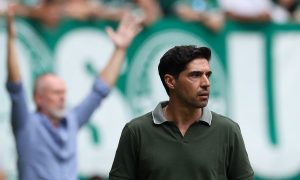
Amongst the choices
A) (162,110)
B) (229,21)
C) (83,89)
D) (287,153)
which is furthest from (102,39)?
(162,110)

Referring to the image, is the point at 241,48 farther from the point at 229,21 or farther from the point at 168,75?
the point at 168,75

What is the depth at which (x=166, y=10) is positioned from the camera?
527 inches

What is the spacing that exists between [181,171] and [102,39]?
6.02 meters

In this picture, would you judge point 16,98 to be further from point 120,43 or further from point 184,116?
point 184,116

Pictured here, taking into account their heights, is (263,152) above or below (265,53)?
below

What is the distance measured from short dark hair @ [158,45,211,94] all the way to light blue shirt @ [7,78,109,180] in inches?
90.0

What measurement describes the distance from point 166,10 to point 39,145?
4836 mm

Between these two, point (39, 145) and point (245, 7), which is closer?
point (39, 145)

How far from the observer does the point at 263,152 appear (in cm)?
1336

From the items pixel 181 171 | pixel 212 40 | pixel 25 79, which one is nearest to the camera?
pixel 181 171

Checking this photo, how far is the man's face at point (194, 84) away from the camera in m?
6.66

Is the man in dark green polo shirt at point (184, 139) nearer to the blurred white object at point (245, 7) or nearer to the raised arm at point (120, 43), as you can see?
the raised arm at point (120, 43)

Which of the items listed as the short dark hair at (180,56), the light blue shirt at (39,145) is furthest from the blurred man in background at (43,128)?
the short dark hair at (180,56)

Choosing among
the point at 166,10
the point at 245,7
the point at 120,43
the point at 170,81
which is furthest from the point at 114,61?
the point at 245,7
